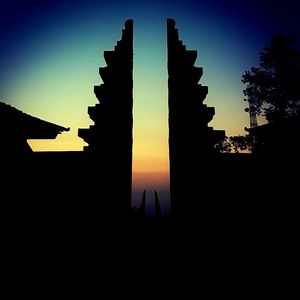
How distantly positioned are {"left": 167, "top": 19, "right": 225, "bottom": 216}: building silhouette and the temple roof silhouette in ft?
13.9

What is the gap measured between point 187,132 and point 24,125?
505 cm

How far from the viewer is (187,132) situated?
7055mm

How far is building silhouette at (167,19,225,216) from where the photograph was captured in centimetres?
622

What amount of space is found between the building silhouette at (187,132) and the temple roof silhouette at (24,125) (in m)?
4.24

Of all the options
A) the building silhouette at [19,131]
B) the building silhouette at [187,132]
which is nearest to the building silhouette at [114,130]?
the building silhouette at [187,132]

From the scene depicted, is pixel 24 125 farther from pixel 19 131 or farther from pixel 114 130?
pixel 114 130

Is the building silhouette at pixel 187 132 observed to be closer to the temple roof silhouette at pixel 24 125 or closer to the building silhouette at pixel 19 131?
the building silhouette at pixel 19 131

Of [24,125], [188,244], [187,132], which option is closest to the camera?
[188,244]

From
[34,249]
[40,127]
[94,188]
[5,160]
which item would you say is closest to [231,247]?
[94,188]

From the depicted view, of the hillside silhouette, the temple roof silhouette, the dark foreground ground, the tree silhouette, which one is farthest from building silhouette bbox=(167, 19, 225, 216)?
the tree silhouette

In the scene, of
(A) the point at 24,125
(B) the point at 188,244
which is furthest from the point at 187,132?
(A) the point at 24,125

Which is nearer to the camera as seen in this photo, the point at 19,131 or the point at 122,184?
the point at 122,184

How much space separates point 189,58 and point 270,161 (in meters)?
3.75

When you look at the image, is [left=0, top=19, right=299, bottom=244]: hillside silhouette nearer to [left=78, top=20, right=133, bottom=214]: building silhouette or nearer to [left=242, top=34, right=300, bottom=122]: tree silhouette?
[left=78, top=20, right=133, bottom=214]: building silhouette
